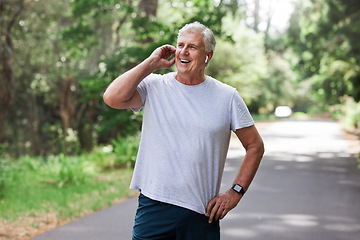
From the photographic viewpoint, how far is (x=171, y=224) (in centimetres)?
259

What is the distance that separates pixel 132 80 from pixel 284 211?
511 cm

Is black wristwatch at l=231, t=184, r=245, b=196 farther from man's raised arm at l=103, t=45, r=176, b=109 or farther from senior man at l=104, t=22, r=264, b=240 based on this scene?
man's raised arm at l=103, t=45, r=176, b=109

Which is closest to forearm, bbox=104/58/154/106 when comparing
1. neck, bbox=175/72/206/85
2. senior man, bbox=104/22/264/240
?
senior man, bbox=104/22/264/240

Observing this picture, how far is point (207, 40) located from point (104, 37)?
79.4 ft

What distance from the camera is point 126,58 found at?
11.9 m

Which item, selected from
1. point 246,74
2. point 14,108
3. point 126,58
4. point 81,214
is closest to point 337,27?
point 246,74

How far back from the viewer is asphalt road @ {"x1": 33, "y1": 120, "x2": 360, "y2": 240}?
5.66 meters

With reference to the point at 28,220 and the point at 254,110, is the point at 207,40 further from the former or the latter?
the point at 254,110

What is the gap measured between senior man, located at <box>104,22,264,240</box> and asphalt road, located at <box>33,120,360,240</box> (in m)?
3.01

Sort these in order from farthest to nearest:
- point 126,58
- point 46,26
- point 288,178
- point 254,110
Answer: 1. point 254,110
2. point 46,26
3. point 126,58
4. point 288,178

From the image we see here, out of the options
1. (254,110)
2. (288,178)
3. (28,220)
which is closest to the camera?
(28,220)

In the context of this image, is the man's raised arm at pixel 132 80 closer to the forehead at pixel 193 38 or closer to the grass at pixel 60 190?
the forehead at pixel 193 38

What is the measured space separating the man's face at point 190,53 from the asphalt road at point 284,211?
3364mm

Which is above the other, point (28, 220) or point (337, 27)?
point (337, 27)
